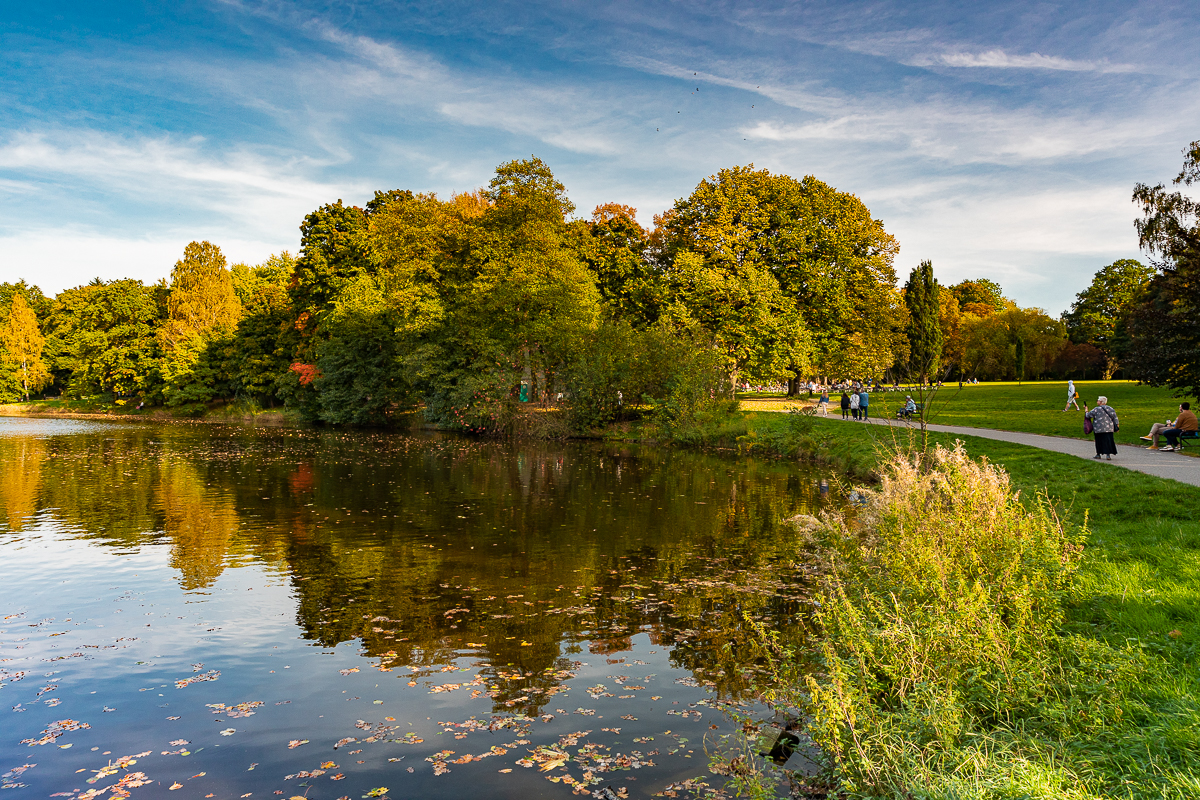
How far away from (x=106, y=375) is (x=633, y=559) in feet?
247

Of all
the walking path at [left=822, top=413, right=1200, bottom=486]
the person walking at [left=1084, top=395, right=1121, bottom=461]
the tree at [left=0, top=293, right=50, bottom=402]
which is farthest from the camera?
the tree at [left=0, top=293, right=50, bottom=402]

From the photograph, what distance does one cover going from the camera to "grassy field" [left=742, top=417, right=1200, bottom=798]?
Answer: 4801 mm

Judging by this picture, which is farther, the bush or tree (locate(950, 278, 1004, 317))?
tree (locate(950, 278, 1004, 317))

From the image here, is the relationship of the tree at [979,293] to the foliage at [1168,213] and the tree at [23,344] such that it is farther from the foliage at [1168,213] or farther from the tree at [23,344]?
the tree at [23,344]

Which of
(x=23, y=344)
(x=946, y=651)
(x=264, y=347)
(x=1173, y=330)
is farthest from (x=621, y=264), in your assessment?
(x=23, y=344)

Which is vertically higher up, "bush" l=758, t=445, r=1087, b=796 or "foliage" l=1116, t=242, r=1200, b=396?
"foliage" l=1116, t=242, r=1200, b=396

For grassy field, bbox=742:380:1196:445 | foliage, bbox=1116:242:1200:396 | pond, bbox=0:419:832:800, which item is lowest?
pond, bbox=0:419:832:800

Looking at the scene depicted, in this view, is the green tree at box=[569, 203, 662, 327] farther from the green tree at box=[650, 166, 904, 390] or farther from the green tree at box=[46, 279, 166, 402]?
the green tree at box=[46, 279, 166, 402]

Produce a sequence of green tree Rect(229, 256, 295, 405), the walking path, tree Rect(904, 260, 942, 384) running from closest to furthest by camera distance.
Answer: the walking path, green tree Rect(229, 256, 295, 405), tree Rect(904, 260, 942, 384)

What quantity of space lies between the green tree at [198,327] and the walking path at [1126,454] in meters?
57.9

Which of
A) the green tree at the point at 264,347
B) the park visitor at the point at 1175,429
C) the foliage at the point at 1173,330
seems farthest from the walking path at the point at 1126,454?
the green tree at the point at 264,347

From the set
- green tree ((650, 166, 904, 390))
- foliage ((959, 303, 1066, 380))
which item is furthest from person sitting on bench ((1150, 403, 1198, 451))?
foliage ((959, 303, 1066, 380))

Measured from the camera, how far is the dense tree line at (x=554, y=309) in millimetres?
43125

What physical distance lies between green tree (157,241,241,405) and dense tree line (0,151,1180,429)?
25 centimetres
